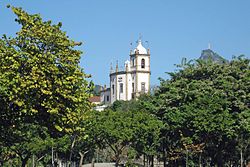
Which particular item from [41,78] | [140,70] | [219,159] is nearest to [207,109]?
[219,159]

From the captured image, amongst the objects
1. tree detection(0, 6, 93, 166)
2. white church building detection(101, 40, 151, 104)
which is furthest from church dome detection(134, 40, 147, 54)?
tree detection(0, 6, 93, 166)

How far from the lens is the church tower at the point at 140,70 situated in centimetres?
10350

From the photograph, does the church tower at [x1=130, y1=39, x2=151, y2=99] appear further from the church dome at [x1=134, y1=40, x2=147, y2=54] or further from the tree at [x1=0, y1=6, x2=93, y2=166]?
the tree at [x1=0, y1=6, x2=93, y2=166]

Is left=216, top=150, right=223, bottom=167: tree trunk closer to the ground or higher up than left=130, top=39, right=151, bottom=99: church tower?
closer to the ground

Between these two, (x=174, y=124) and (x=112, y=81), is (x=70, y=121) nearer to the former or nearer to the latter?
(x=174, y=124)

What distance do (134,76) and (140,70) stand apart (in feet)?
5.70

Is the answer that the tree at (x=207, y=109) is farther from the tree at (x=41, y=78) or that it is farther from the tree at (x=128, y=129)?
the tree at (x=41, y=78)

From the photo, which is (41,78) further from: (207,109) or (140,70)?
(140,70)

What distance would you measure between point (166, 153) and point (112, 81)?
76791mm

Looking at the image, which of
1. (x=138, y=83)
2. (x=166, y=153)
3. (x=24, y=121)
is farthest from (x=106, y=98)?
(x=24, y=121)

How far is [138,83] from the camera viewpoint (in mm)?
103438

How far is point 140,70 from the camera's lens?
341ft

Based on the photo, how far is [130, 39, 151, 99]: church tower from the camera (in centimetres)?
10350

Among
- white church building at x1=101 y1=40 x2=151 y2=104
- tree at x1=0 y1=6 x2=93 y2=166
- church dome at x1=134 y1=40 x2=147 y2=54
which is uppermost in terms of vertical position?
church dome at x1=134 y1=40 x2=147 y2=54
